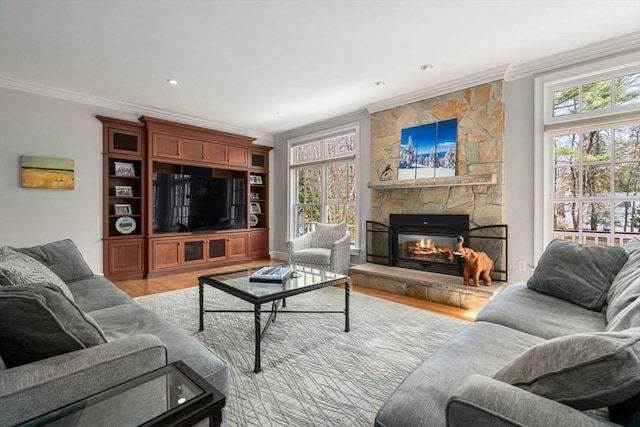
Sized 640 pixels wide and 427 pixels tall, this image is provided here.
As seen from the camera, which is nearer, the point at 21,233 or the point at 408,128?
the point at 21,233

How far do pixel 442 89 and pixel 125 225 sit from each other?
489 cm

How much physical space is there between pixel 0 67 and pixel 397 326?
16.4 feet

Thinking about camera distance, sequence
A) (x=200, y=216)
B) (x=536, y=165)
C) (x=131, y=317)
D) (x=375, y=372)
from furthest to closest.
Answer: (x=200, y=216)
(x=536, y=165)
(x=375, y=372)
(x=131, y=317)

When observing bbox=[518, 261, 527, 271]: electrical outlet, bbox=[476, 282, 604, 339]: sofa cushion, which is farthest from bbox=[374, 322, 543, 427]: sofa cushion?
bbox=[518, 261, 527, 271]: electrical outlet

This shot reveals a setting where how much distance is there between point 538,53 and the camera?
3.15m

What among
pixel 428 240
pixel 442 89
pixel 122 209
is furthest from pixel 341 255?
pixel 122 209

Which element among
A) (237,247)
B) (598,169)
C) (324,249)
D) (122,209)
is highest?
(598,169)

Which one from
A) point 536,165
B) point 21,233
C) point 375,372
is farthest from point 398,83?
point 21,233

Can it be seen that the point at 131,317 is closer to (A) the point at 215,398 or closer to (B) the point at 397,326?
(A) the point at 215,398

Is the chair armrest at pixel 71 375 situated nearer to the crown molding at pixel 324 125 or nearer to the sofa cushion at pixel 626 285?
the sofa cushion at pixel 626 285

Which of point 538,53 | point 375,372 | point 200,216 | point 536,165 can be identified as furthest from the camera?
point 200,216

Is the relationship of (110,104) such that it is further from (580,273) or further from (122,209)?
(580,273)

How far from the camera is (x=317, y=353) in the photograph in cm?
224

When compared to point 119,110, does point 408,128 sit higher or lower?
lower
